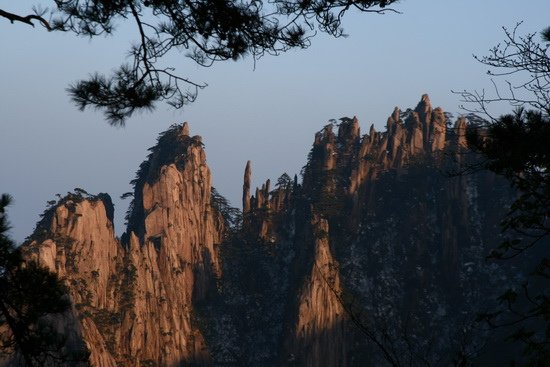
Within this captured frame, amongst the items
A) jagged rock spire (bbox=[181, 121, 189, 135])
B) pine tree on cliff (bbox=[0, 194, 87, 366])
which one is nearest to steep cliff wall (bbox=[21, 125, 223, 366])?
jagged rock spire (bbox=[181, 121, 189, 135])

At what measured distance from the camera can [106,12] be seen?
19766 millimetres

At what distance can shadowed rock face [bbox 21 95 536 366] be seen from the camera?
401 feet

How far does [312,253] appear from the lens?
129250 mm

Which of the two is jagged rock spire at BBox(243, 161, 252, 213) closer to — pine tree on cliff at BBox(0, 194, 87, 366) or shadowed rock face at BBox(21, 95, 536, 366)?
shadowed rock face at BBox(21, 95, 536, 366)

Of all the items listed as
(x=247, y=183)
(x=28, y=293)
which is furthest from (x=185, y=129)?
(x=28, y=293)

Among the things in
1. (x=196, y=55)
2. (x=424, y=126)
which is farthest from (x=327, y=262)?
(x=196, y=55)

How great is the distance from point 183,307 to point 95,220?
836 inches

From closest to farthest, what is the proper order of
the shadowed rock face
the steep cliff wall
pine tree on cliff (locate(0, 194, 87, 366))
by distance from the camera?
pine tree on cliff (locate(0, 194, 87, 366))
the steep cliff wall
the shadowed rock face

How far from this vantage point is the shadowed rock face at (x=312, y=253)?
12225 centimetres

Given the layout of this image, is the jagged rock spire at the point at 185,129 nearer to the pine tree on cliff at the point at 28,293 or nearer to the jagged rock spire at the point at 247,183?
the jagged rock spire at the point at 247,183

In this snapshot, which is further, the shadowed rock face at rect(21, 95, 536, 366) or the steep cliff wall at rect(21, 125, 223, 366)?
the shadowed rock face at rect(21, 95, 536, 366)

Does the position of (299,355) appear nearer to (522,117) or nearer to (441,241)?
(441,241)

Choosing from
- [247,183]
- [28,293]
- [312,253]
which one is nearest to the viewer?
[28,293]

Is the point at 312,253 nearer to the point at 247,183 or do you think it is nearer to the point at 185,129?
the point at 247,183
